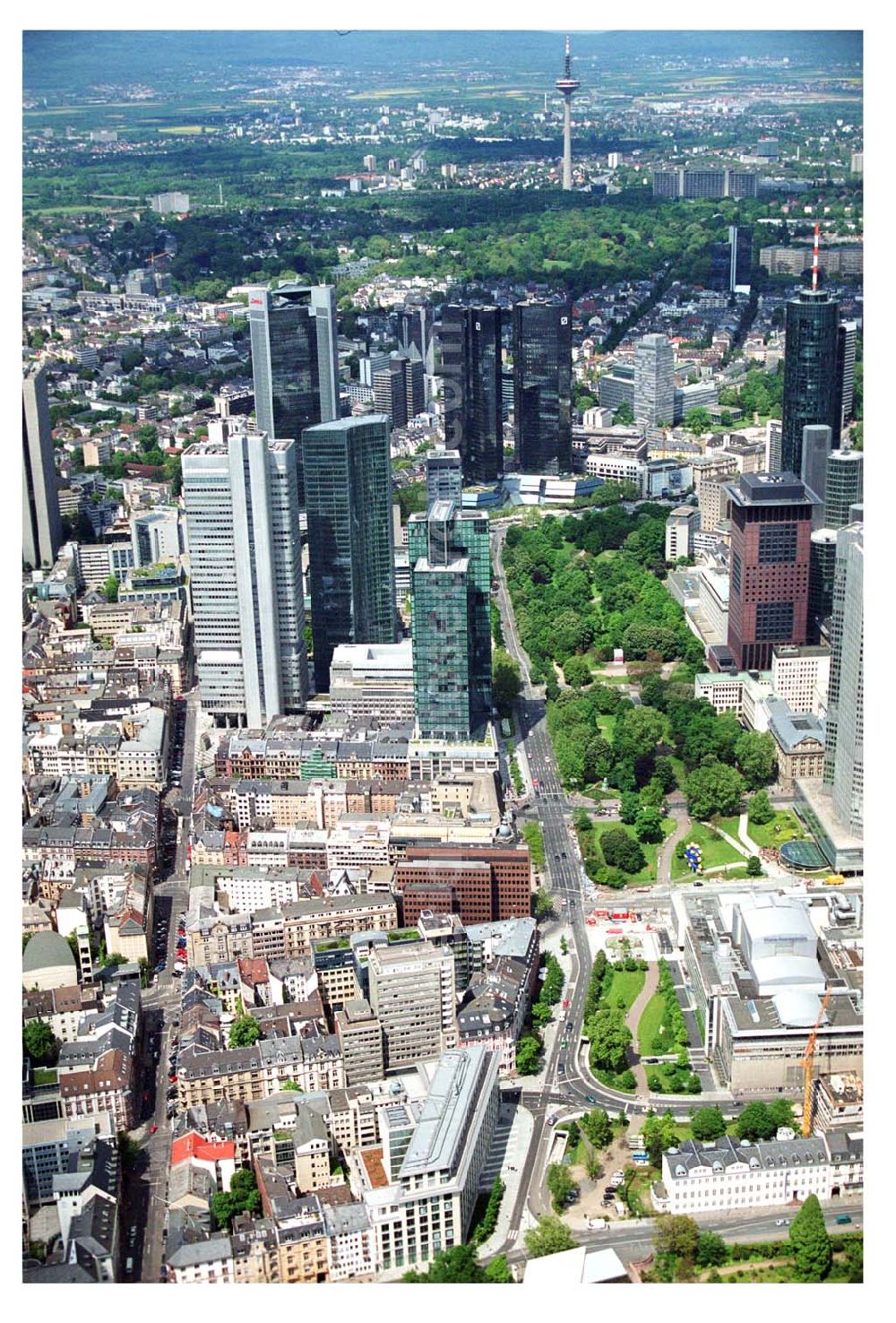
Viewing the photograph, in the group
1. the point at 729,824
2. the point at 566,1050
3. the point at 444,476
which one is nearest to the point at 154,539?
the point at 444,476

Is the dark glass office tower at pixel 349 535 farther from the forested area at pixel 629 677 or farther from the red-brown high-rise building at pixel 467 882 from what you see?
the red-brown high-rise building at pixel 467 882

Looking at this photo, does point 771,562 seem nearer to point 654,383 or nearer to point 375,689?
point 375,689

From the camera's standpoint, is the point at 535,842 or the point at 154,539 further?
the point at 154,539

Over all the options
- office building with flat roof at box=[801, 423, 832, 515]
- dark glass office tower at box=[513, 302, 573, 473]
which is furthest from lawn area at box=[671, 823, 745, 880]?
dark glass office tower at box=[513, 302, 573, 473]

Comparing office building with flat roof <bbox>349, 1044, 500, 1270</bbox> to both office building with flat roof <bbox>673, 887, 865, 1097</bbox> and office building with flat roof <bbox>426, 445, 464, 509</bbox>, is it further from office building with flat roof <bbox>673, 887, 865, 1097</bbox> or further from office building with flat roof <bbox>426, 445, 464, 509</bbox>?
office building with flat roof <bbox>426, 445, 464, 509</bbox>

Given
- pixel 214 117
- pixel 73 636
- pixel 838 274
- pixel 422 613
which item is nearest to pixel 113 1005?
pixel 422 613

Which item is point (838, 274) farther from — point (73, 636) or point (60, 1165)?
point (60, 1165)
